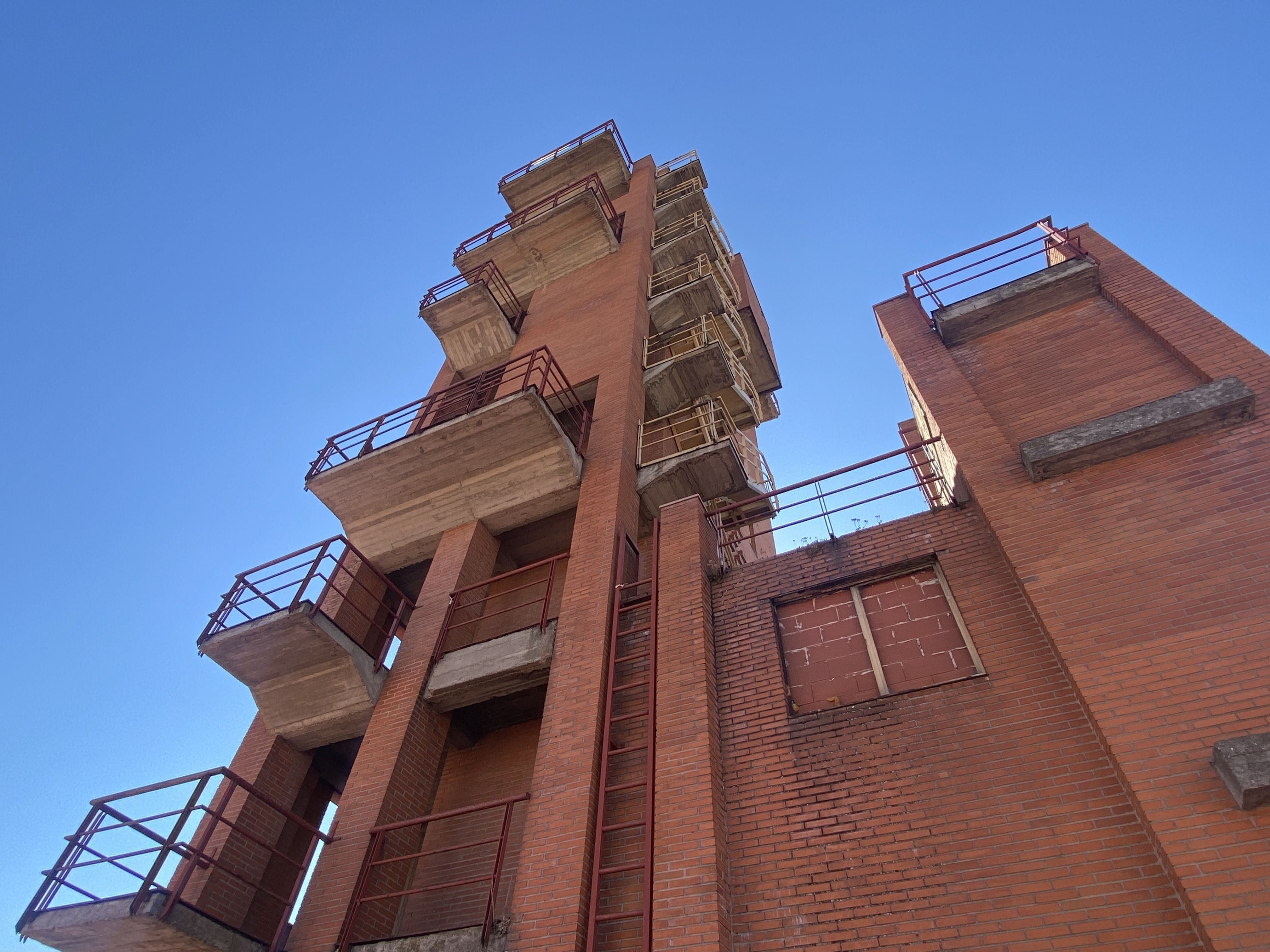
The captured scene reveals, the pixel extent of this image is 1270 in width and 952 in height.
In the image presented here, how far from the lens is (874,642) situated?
7.16 m

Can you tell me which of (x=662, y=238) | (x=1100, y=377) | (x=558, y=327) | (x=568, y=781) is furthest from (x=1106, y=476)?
(x=662, y=238)

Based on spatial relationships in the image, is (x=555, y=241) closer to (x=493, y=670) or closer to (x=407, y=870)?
(x=493, y=670)

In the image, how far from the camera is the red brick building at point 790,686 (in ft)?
16.8

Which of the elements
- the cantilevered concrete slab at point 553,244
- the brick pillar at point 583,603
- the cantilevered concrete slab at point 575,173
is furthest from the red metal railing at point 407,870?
the cantilevered concrete slab at point 575,173

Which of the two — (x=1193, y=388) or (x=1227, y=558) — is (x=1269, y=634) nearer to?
(x=1227, y=558)

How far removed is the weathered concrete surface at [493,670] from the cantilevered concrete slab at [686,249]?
11289 millimetres

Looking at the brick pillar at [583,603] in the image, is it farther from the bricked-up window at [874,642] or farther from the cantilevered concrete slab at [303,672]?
the cantilevered concrete slab at [303,672]

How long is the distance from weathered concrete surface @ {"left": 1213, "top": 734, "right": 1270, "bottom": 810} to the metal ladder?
3899 millimetres

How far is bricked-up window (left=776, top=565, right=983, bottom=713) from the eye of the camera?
6.73 meters

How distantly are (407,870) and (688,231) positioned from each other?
1549cm

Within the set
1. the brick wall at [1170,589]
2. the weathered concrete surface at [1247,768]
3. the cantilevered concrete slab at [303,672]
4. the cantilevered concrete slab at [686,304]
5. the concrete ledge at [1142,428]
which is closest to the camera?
the weathered concrete surface at [1247,768]

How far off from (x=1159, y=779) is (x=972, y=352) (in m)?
5.89

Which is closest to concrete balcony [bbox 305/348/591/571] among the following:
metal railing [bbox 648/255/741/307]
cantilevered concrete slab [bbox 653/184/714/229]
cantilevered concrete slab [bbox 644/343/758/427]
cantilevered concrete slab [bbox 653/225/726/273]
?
cantilevered concrete slab [bbox 644/343/758/427]

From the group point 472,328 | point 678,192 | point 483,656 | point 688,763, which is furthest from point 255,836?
point 678,192
